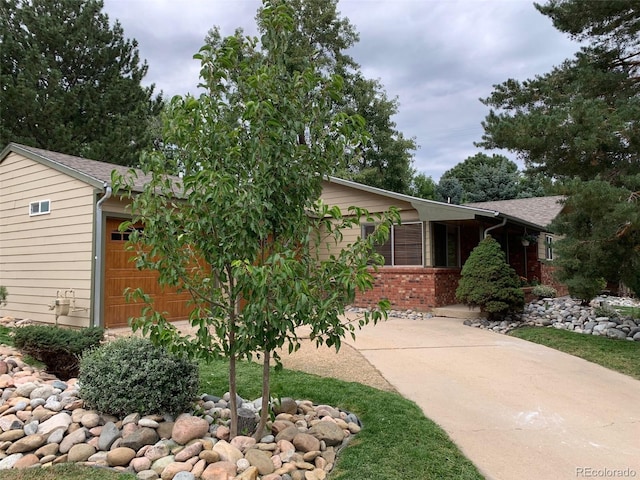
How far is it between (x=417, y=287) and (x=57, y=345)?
315 inches

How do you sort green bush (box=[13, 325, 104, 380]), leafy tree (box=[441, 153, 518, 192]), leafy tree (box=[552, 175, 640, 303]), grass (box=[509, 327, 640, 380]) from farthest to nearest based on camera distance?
leafy tree (box=[441, 153, 518, 192]) < leafy tree (box=[552, 175, 640, 303]) < grass (box=[509, 327, 640, 380]) < green bush (box=[13, 325, 104, 380])

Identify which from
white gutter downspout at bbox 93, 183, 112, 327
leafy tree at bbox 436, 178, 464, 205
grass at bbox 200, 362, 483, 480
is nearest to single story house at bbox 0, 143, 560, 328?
white gutter downspout at bbox 93, 183, 112, 327

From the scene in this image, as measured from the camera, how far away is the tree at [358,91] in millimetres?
22188

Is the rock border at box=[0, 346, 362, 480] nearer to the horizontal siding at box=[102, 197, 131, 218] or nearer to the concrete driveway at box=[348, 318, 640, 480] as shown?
the concrete driveway at box=[348, 318, 640, 480]

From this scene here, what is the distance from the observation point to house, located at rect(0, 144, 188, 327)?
777cm

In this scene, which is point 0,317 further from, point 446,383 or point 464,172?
point 464,172

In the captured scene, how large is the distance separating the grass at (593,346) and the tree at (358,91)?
576 inches

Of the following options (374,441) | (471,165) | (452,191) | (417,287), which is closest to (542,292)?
(417,287)

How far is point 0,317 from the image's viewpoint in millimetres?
9523

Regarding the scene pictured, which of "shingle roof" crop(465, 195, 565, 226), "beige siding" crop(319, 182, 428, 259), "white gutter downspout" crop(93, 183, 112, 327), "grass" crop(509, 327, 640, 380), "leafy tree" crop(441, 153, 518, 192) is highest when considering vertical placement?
"leafy tree" crop(441, 153, 518, 192)

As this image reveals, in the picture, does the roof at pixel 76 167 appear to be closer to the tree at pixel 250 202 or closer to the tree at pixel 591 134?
the tree at pixel 250 202

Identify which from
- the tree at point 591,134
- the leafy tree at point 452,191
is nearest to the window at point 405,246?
the tree at point 591,134

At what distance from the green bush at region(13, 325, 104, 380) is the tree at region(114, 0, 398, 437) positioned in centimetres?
272

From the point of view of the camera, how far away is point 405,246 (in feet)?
36.6
